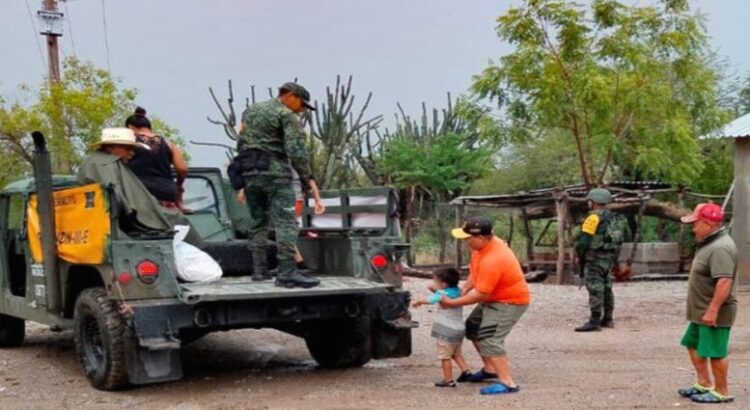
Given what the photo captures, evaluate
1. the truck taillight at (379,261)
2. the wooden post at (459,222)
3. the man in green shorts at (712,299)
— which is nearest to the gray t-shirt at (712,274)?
the man in green shorts at (712,299)

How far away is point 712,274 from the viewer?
603 cm

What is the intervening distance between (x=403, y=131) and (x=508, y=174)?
601cm

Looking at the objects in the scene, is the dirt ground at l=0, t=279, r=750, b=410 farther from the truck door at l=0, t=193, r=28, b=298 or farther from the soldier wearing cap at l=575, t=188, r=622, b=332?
the truck door at l=0, t=193, r=28, b=298

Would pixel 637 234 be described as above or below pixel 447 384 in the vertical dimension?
above

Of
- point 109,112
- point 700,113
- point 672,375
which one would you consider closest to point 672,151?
point 700,113

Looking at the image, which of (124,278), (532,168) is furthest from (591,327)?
(532,168)

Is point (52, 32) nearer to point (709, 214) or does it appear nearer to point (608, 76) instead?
point (608, 76)

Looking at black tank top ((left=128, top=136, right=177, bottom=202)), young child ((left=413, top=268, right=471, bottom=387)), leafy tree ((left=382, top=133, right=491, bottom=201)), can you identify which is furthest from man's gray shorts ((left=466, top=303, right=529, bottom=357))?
leafy tree ((left=382, top=133, right=491, bottom=201))

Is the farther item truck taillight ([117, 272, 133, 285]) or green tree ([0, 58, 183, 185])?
green tree ([0, 58, 183, 185])

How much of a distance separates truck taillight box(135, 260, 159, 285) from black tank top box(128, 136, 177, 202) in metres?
1.17

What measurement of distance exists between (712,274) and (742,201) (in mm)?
10826

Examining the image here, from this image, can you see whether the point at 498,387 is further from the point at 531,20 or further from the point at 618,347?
the point at 531,20

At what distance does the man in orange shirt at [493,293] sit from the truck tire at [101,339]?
2.27 m

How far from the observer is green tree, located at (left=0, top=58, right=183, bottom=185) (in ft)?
68.1
